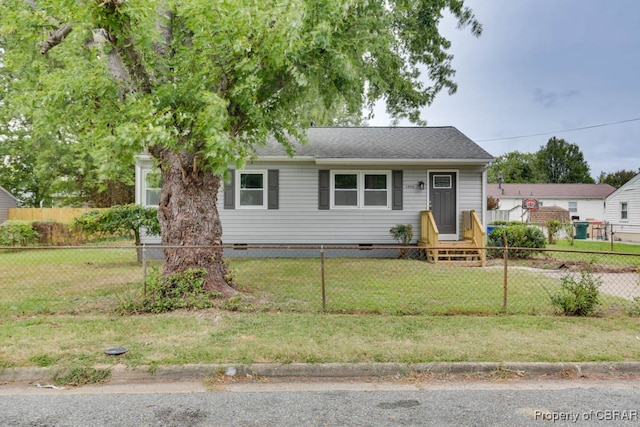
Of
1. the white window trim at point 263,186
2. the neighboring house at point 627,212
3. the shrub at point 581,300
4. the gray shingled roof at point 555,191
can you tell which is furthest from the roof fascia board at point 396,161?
the gray shingled roof at point 555,191

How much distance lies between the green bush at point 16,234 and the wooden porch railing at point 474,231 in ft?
48.6

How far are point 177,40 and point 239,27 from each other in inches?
72.0

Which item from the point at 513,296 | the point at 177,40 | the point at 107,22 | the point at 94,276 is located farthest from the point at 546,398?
Result: the point at 94,276

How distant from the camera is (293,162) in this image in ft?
38.9

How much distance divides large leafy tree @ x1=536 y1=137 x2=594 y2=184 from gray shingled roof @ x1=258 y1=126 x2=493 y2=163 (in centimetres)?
4566

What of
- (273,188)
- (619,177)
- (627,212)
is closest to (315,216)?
(273,188)

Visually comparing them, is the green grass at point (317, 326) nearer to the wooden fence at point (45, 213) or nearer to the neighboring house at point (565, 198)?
the wooden fence at point (45, 213)

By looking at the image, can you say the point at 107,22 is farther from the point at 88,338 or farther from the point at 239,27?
the point at 88,338

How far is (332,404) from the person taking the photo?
3.06 meters

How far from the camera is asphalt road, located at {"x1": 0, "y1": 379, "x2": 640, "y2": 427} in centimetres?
279

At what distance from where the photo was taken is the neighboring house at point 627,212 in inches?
827

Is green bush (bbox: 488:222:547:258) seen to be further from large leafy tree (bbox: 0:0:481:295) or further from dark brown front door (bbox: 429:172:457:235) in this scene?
large leafy tree (bbox: 0:0:481:295)

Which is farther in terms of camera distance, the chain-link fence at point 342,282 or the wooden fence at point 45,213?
the wooden fence at point 45,213

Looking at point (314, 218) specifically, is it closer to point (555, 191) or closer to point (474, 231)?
point (474, 231)
